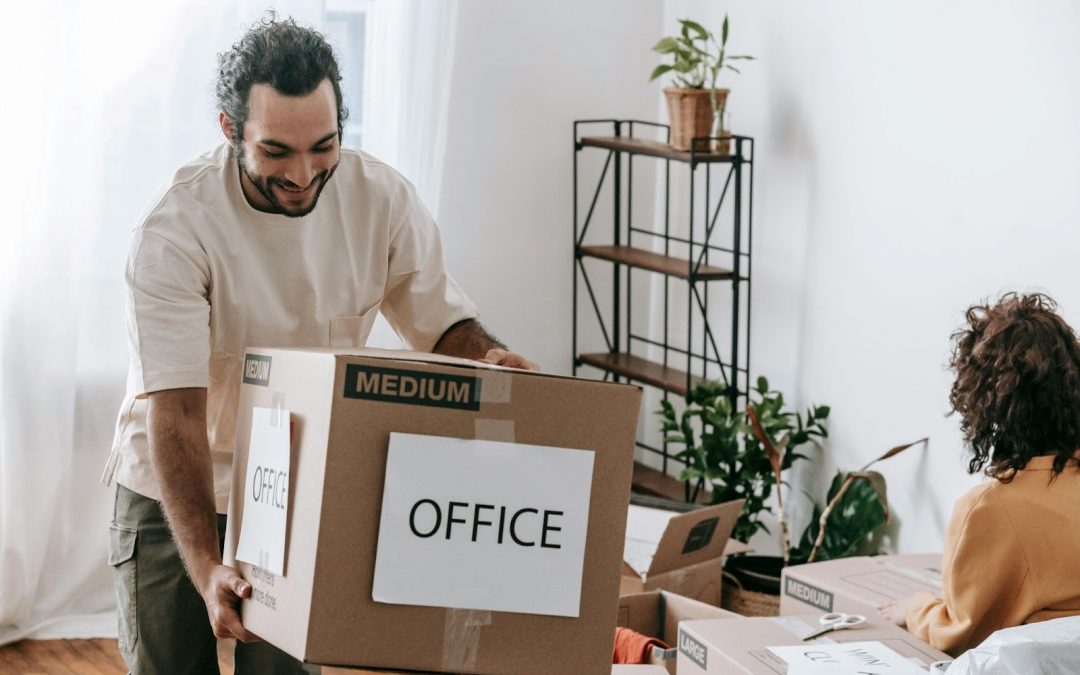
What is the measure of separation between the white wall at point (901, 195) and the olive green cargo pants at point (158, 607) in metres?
1.46

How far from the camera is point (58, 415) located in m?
3.03

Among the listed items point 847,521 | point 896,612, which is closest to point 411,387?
point 896,612

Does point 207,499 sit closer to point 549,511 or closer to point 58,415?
point 549,511

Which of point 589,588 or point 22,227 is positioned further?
point 22,227

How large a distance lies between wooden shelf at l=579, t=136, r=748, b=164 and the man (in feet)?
4.91

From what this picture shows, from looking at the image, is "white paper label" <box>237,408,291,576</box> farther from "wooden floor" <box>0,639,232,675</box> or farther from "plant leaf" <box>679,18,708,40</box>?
"plant leaf" <box>679,18,708,40</box>

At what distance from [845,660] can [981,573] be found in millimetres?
252

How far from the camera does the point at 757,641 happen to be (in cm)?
187

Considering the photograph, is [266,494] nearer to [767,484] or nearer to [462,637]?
[462,637]

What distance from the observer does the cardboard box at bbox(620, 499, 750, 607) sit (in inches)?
96.8

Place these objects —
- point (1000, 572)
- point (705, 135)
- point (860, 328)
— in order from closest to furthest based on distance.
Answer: point (1000, 572)
point (860, 328)
point (705, 135)

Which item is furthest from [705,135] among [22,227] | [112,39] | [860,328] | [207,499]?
[207,499]

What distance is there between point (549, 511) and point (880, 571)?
53.6 inches

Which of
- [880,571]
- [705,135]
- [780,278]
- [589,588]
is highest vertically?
[705,135]
